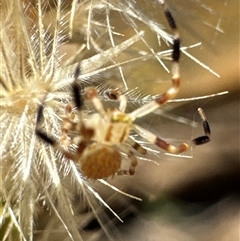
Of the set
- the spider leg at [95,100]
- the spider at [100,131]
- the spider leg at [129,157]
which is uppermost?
the spider leg at [95,100]

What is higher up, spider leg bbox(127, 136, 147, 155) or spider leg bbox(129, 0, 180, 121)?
spider leg bbox(129, 0, 180, 121)

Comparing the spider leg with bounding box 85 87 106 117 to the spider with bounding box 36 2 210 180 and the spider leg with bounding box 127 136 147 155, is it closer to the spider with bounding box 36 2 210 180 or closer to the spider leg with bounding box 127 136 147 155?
the spider with bounding box 36 2 210 180

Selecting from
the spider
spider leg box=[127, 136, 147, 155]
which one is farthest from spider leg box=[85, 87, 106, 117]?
spider leg box=[127, 136, 147, 155]

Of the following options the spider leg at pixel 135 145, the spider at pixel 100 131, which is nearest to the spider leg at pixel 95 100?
the spider at pixel 100 131

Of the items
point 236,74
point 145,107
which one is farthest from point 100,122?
point 236,74

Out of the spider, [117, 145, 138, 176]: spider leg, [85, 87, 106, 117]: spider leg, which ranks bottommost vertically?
[117, 145, 138, 176]: spider leg

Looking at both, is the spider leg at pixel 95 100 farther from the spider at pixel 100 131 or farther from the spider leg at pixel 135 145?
the spider leg at pixel 135 145

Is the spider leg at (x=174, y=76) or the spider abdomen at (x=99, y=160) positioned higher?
the spider leg at (x=174, y=76)
